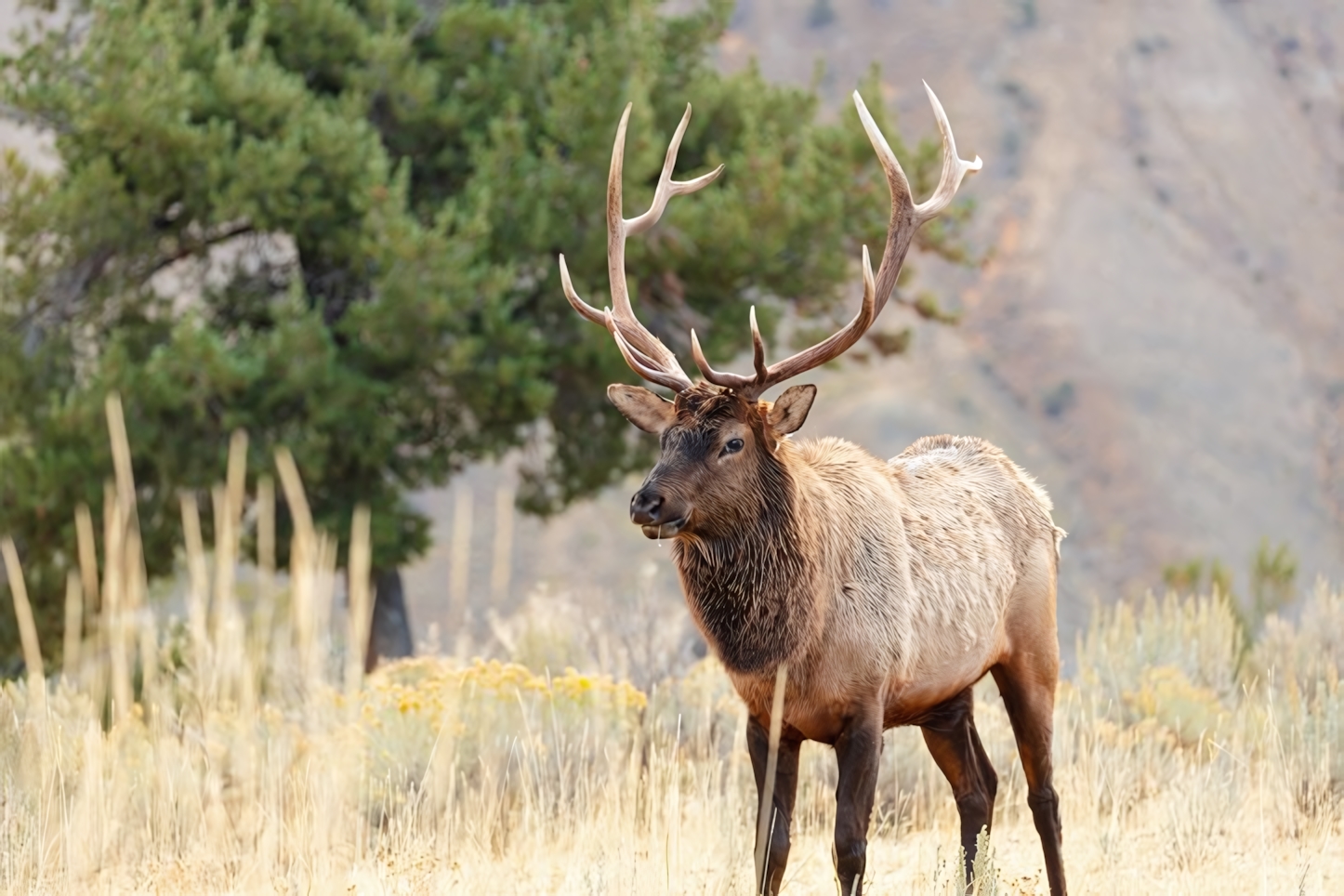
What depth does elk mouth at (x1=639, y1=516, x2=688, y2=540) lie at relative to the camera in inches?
179

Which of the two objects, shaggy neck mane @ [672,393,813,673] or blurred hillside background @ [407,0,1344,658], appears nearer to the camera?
shaggy neck mane @ [672,393,813,673]

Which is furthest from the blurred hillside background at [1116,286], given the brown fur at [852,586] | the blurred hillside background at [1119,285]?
the brown fur at [852,586]

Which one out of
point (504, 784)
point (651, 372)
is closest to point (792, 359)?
point (651, 372)

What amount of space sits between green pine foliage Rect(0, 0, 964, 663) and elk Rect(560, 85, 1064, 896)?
340 inches

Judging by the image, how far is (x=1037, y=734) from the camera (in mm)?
5320

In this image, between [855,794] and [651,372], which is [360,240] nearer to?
[651,372]

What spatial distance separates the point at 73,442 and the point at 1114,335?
135 ft

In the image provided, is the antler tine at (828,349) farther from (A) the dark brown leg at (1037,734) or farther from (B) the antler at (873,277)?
(A) the dark brown leg at (1037,734)

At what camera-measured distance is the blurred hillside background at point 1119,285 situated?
1863 inches

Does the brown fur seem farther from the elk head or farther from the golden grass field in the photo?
the golden grass field

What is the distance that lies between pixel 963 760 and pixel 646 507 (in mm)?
1629

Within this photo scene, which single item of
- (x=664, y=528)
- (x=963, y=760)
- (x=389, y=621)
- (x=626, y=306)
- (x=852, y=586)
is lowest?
(x=389, y=621)

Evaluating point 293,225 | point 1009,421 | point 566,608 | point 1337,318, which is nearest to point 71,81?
point 293,225

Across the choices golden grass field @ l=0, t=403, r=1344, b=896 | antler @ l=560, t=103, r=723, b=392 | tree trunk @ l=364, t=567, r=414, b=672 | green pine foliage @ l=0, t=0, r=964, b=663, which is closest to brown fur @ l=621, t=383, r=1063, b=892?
antler @ l=560, t=103, r=723, b=392
